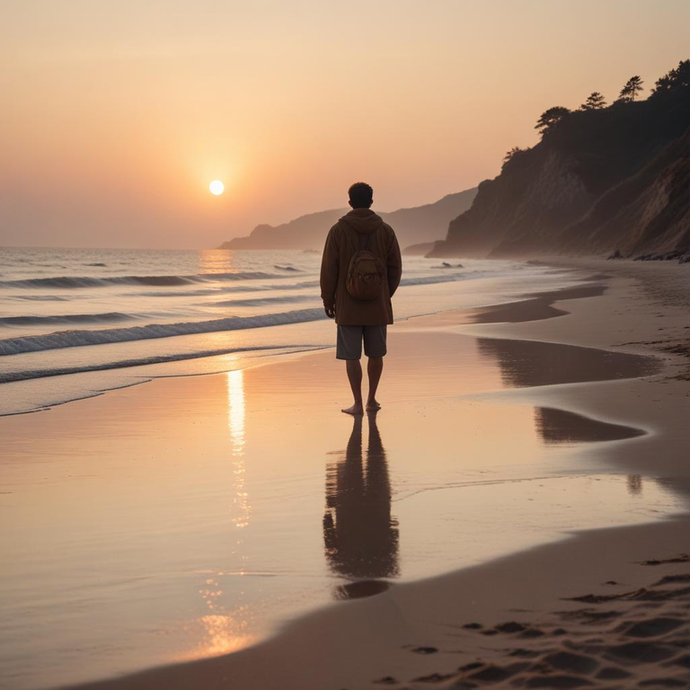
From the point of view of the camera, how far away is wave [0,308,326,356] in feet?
41.4

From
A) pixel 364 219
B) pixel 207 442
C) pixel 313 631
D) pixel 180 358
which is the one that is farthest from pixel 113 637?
pixel 180 358

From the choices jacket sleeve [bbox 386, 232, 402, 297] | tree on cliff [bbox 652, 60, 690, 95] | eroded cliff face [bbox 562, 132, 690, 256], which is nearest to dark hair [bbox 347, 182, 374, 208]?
jacket sleeve [bbox 386, 232, 402, 297]

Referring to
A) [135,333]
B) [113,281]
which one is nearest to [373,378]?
[135,333]

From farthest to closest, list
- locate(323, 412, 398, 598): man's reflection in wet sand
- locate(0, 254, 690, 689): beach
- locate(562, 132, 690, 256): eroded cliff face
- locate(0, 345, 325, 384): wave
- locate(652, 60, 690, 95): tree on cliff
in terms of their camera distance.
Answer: locate(652, 60, 690, 95): tree on cliff < locate(562, 132, 690, 256): eroded cliff face < locate(0, 345, 325, 384): wave < locate(323, 412, 398, 598): man's reflection in wet sand < locate(0, 254, 690, 689): beach

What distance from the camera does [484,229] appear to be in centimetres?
12662

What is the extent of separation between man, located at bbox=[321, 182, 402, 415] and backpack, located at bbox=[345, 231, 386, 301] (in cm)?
2

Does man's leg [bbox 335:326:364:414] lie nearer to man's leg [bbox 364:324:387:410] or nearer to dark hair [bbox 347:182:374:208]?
man's leg [bbox 364:324:387:410]

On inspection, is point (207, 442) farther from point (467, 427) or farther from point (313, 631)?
point (313, 631)

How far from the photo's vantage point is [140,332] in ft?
49.2

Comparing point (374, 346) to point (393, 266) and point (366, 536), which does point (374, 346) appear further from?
point (366, 536)

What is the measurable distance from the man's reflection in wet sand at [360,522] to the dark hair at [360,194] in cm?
250

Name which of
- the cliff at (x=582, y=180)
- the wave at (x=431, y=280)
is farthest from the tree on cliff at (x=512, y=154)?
the wave at (x=431, y=280)

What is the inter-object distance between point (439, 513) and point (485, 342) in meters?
8.80

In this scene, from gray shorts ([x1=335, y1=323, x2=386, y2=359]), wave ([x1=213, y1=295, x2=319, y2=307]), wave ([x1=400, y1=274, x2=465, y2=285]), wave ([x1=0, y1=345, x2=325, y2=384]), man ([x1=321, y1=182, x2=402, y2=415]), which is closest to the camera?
man ([x1=321, y1=182, x2=402, y2=415])
